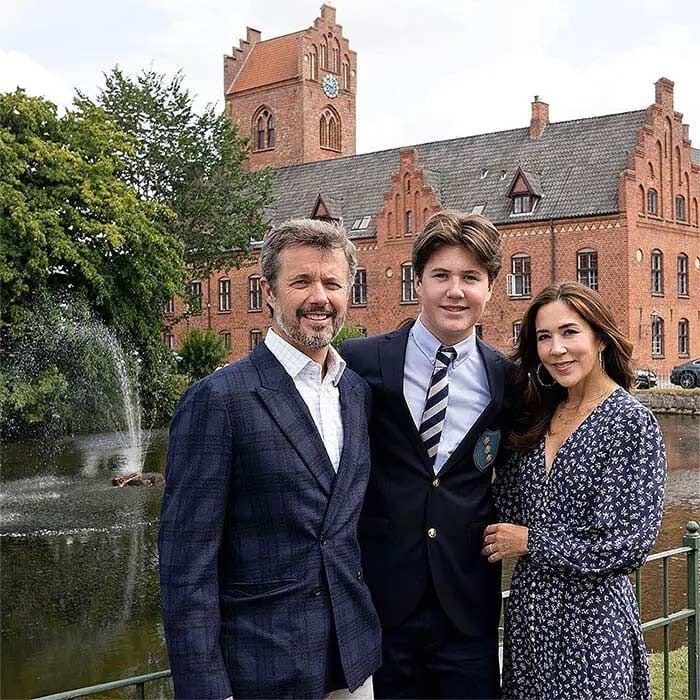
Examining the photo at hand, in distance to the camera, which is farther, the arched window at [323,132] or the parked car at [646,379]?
the arched window at [323,132]

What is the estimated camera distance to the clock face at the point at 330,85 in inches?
2259

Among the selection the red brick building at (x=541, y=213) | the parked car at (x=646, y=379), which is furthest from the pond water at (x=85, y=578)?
the red brick building at (x=541, y=213)

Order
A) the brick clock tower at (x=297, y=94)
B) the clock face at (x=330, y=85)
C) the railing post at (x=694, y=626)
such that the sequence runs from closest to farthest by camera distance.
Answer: the railing post at (x=694, y=626)
the brick clock tower at (x=297, y=94)
the clock face at (x=330, y=85)

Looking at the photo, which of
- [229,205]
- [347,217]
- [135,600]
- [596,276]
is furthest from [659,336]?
[135,600]

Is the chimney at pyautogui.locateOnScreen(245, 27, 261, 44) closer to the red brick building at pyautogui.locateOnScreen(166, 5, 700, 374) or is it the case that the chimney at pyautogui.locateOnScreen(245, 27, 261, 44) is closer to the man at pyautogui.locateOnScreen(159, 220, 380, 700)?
the red brick building at pyautogui.locateOnScreen(166, 5, 700, 374)

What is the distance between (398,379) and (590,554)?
0.95 metres

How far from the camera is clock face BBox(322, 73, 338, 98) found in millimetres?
57375

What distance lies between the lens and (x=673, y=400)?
2981 cm

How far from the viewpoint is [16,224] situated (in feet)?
67.5

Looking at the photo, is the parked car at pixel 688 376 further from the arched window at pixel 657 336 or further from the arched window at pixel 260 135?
the arched window at pixel 260 135

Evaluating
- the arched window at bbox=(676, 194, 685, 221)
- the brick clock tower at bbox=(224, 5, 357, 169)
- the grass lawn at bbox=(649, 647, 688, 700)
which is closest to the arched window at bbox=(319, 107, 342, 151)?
the brick clock tower at bbox=(224, 5, 357, 169)

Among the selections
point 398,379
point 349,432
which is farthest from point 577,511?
point 349,432

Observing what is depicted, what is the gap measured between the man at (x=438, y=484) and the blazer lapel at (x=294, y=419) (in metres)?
0.55

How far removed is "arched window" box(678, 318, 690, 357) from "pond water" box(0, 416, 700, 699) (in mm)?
20796
